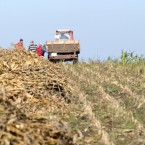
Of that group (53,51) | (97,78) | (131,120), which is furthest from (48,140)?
(53,51)

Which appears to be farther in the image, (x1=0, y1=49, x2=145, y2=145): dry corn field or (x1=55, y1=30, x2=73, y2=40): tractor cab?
(x1=55, y1=30, x2=73, y2=40): tractor cab

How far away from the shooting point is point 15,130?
240 inches

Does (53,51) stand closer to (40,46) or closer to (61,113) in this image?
(40,46)

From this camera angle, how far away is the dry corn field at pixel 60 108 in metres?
6.33

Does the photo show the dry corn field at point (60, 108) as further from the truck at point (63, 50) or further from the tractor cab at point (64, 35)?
the tractor cab at point (64, 35)

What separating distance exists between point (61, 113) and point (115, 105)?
62.0 inches

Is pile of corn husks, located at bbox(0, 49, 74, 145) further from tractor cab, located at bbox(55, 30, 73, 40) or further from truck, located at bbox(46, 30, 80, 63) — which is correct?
tractor cab, located at bbox(55, 30, 73, 40)

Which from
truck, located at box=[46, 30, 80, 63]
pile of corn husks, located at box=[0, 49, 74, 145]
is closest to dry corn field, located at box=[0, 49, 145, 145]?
pile of corn husks, located at box=[0, 49, 74, 145]

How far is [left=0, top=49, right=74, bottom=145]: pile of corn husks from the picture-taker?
243 inches

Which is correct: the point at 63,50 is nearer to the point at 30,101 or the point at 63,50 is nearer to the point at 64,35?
the point at 64,35

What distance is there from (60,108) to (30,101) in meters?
1.02

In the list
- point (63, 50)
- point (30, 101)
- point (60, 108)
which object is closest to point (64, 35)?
point (63, 50)

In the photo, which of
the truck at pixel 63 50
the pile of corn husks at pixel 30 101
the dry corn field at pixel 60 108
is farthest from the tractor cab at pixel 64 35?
the pile of corn husks at pixel 30 101

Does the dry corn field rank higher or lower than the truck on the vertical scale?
lower
